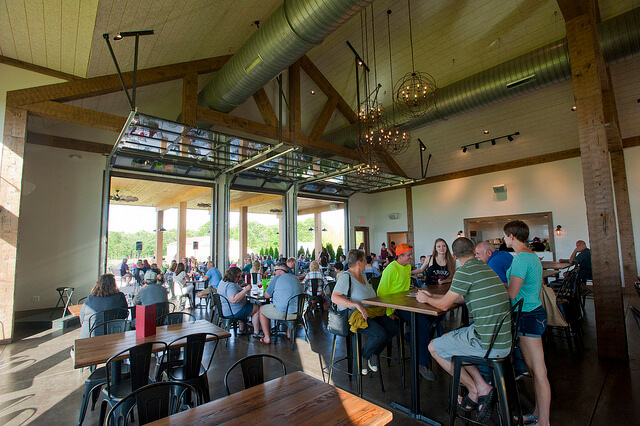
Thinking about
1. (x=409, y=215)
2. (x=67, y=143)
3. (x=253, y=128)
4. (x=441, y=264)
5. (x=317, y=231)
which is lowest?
(x=441, y=264)

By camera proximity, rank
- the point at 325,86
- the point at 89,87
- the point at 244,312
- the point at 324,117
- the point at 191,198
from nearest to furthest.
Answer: the point at 244,312 < the point at 89,87 < the point at 324,117 < the point at 325,86 < the point at 191,198

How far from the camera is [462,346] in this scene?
7.52 feet

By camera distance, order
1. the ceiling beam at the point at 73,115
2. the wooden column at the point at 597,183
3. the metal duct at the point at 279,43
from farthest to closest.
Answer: the ceiling beam at the point at 73,115 < the metal duct at the point at 279,43 < the wooden column at the point at 597,183

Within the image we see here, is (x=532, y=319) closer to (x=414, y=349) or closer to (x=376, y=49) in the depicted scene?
(x=414, y=349)

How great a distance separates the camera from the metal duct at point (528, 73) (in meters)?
6.03

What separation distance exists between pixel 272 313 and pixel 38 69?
598 cm

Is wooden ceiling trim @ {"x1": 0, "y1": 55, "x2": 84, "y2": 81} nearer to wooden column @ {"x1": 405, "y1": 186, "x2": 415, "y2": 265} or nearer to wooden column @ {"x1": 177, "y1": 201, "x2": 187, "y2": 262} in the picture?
wooden column @ {"x1": 177, "y1": 201, "x2": 187, "y2": 262}

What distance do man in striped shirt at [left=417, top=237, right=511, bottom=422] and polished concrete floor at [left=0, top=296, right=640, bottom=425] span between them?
0.44 m

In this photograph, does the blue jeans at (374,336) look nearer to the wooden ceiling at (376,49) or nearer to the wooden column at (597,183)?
the wooden column at (597,183)

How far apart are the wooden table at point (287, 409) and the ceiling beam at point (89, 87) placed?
247 inches

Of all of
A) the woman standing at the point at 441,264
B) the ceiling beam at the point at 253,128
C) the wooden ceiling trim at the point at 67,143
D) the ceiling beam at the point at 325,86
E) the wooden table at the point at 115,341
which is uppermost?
the ceiling beam at the point at 325,86

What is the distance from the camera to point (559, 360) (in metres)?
3.81

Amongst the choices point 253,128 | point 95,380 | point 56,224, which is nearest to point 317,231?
point 253,128

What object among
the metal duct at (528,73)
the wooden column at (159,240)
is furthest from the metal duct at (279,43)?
the wooden column at (159,240)
